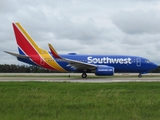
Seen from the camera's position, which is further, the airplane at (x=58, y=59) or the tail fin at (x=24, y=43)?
the tail fin at (x=24, y=43)

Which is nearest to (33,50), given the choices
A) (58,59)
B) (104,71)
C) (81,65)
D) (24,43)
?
(24,43)

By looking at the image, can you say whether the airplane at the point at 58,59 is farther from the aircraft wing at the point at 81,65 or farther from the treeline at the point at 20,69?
the treeline at the point at 20,69

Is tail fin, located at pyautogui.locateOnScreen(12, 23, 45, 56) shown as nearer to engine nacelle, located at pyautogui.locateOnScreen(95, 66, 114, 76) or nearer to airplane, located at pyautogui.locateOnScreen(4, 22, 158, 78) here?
airplane, located at pyautogui.locateOnScreen(4, 22, 158, 78)

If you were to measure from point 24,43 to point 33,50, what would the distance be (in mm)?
1560

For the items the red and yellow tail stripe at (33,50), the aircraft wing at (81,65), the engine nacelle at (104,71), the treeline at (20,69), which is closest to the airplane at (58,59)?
the red and yellow tail stripe at (33,50)

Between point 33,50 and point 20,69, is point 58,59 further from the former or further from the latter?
point 20,69

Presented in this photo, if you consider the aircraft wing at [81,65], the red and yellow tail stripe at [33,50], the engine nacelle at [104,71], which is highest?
the red and yellow tail stripe at [33,50]

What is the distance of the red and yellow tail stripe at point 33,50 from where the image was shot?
3556 cm

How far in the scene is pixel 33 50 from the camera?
1411 inches

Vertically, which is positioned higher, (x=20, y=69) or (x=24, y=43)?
(x=24, y=43)
